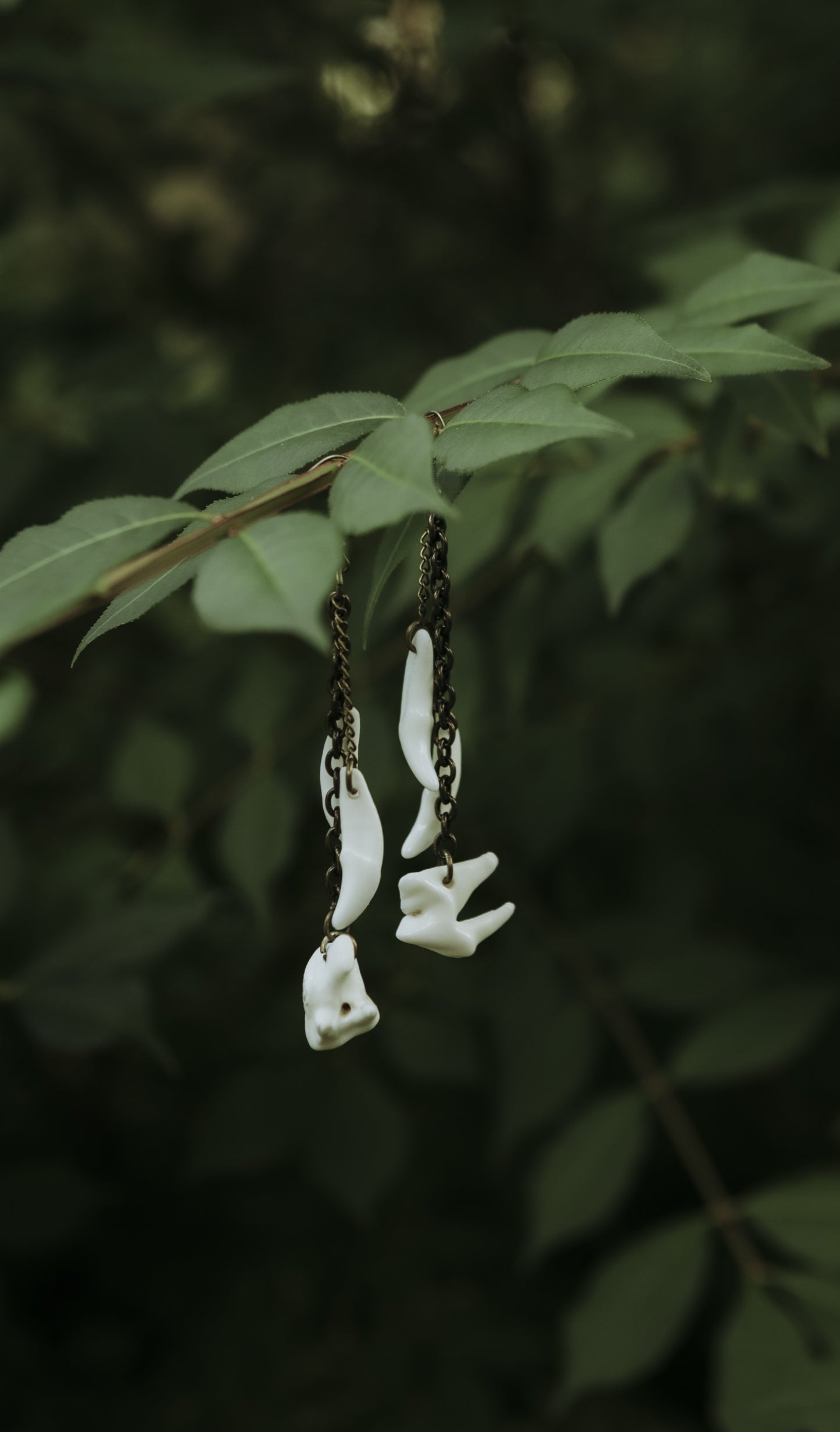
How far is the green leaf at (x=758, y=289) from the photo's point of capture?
896 millimetres

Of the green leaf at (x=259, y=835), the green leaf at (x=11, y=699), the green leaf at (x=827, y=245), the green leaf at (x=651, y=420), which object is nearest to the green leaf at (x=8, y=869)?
the green leaf at (x=259, y=835)

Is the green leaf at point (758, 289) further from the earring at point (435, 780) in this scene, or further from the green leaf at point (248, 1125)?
the green leaf at point (248, 1125)

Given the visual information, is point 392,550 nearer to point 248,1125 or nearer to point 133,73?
point 133,73

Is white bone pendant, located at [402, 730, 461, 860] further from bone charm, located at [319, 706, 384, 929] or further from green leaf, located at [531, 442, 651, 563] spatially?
green leaf, located at [531, 442, 651, 563]

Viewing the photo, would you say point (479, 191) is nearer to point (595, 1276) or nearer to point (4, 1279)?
point (595, 1276)

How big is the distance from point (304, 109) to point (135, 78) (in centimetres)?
90

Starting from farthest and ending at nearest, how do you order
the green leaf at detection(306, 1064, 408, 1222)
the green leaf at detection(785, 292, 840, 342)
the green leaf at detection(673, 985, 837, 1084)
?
the green leaf at detection(306, 1064, 408, 1222) < the green leaf at detection(673, 985, 837, 1084) < the green leaf at detection(785, 292, 840, 342)

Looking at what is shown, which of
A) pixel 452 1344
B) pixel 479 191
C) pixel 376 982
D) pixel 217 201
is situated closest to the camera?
pixel 376 982

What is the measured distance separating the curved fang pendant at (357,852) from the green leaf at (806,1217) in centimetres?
88

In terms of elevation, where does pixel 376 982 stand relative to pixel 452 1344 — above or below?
above

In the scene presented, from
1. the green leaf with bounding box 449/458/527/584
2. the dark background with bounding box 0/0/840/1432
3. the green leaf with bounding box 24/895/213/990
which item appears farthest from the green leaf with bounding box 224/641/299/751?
the green leaf with bounding box 449/458/527/584

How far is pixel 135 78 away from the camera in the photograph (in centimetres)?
154

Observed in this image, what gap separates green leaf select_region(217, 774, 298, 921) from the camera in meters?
1.37

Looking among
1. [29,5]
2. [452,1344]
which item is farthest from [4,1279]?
[29,5]
